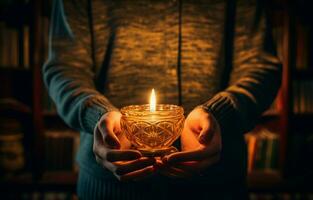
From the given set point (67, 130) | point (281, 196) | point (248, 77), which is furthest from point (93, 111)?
point (281, 196)

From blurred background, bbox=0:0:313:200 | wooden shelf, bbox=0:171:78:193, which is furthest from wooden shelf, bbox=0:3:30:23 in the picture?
wooden shelf, bbox=0:171:78:193

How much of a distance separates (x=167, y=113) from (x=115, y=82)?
31 centimetres

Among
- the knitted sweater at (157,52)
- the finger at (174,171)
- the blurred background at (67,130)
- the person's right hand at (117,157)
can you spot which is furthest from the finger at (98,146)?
the blurred background at (67,130)

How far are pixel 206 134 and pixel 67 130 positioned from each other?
195 centimetres

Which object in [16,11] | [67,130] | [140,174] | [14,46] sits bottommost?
[67,130]

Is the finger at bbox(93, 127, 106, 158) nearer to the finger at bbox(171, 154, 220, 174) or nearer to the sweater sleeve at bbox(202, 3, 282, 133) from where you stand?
the finger at bbox(171, 154, 220, 174)

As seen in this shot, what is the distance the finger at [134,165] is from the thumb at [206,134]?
0.09m

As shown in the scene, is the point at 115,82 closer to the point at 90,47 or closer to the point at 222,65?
the point at 90,47

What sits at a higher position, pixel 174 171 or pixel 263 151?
pixel 174 171

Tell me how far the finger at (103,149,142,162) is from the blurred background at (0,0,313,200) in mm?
1686

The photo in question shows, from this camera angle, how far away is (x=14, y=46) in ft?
7.39

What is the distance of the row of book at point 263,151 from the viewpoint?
2.32 meters

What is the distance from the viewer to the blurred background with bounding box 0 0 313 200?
219 cm

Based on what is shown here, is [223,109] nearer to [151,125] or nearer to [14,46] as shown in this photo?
[151,125]
